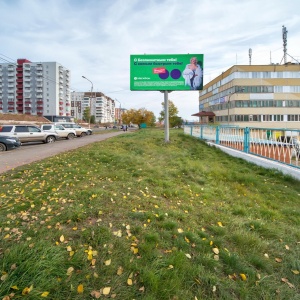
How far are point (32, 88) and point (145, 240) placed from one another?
108870 millimetres

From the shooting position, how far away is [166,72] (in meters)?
13.2

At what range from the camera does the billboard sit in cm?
1310

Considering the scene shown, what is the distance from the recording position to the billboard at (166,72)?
43.0ft

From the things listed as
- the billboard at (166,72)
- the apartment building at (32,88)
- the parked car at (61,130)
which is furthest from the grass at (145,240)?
the apartment building at (32,88)

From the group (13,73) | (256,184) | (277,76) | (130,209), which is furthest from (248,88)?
(13,73)

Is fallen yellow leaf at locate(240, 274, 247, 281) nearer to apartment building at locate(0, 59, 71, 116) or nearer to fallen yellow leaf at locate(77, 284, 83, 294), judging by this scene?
fallen yellow leaf at locate(77, 284, 83, 294)

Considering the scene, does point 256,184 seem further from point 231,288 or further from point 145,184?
point 231,288

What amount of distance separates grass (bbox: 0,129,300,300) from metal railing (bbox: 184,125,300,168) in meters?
2.07

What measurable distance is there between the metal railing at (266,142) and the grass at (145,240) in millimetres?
2070

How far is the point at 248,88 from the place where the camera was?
161ft

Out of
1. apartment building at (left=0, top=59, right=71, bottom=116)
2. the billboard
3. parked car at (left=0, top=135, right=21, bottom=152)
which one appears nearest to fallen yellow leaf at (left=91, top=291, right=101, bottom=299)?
the billboard

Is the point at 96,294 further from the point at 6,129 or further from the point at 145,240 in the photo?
the point at 6,129

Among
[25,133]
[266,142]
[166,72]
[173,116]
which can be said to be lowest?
[266,142]

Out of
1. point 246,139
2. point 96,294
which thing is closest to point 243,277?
point 96,294
